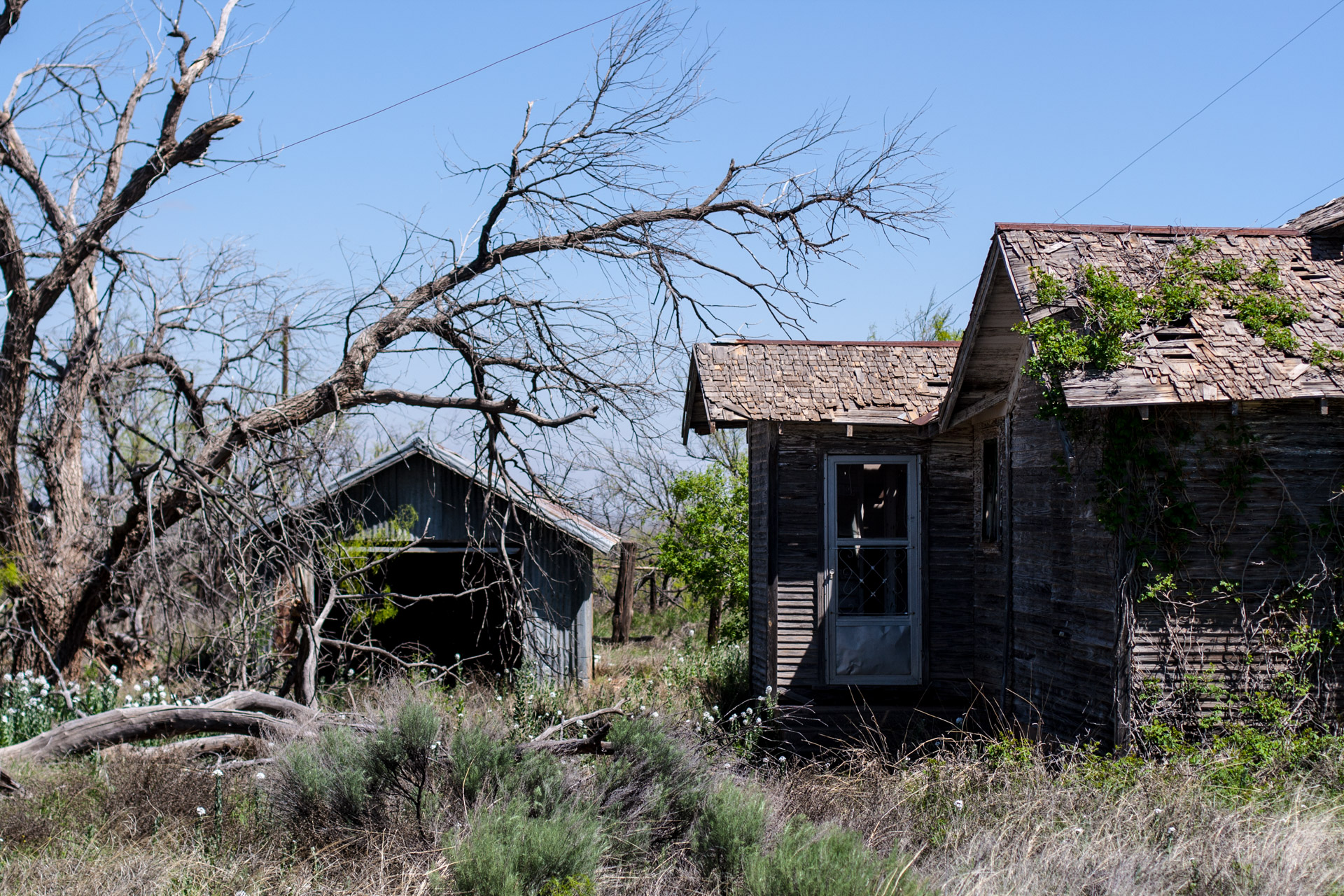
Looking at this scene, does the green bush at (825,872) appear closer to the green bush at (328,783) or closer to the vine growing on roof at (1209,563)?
the green bush at (328,783)

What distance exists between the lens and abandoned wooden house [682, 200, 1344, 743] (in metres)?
7.57

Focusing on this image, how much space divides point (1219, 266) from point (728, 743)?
5682 mm

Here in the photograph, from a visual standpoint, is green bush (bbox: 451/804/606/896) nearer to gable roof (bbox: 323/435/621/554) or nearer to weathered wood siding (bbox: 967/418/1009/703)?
weathered wood siding (bbox: 967/418/1009/703)

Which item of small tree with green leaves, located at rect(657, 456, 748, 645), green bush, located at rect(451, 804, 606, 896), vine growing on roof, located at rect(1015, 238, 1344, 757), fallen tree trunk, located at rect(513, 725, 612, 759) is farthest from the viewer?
small tree with green leaves, located at rect(657, 456, 748, 645)

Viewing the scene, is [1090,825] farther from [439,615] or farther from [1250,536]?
[439,615]

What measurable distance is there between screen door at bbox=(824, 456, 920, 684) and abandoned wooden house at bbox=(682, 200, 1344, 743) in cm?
3

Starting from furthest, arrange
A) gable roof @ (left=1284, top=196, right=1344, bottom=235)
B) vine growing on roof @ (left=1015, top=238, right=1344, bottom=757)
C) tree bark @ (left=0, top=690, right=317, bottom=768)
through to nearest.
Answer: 1. gable roof @ (left=1284, top=196, right=1344, bottom=235)
2. vine growing on roof @ (left=1015, top=238, right=1344, bottom=757)
3. tree bark @ (left=0, top=690, right=317, bottom=768)

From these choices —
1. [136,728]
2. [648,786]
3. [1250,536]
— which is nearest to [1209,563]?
[1250,536]

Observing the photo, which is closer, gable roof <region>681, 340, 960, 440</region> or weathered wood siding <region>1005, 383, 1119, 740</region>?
weathered wood siding <region>1005, 383, 1119, 740</region>

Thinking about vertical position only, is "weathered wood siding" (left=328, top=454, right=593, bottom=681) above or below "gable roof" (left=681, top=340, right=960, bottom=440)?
below

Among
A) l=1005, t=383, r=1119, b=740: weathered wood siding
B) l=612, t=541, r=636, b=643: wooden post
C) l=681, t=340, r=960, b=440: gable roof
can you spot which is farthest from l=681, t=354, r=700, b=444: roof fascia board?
l=612, t=541, r=636, b=643: wooden post

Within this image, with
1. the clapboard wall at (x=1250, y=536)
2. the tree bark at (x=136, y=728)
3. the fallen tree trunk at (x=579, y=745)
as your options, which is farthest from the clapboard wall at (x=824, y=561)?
the tree bark at (x=136, y=728)

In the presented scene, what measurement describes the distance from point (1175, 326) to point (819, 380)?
4214 mm

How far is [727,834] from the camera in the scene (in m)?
5.92
